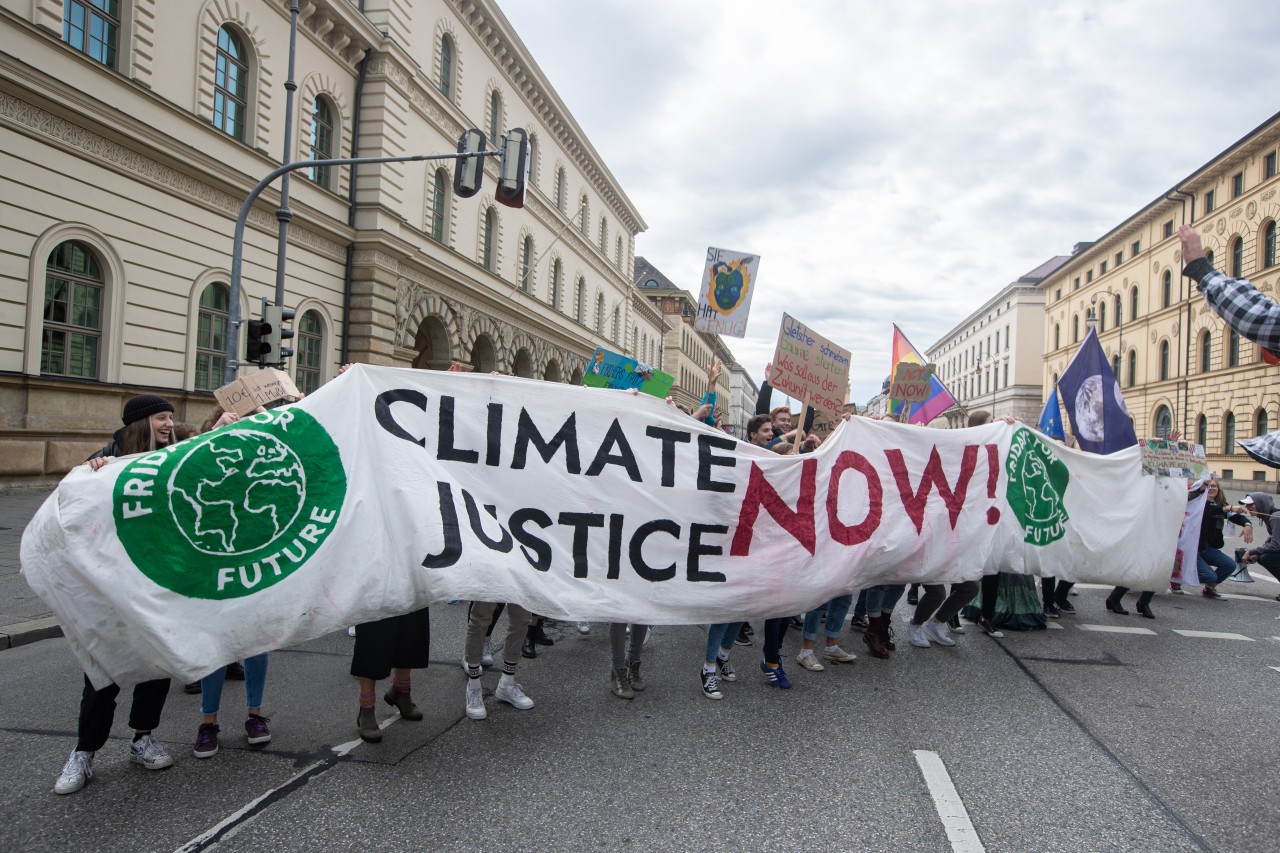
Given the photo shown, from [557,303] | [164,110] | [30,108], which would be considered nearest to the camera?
[30,108]

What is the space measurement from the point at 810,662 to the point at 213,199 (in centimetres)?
1717

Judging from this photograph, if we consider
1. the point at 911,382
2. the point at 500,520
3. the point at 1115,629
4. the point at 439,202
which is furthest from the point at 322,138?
the point at 1115,629

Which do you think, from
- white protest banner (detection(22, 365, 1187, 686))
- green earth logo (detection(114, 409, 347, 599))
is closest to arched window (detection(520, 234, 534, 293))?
white protest banner (detection(22, 365, 1187, 686))

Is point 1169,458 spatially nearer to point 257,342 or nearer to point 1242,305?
point 1242,305

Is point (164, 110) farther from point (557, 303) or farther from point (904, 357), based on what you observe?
point (557, 303)

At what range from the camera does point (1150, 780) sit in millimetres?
3932

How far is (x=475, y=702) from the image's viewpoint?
469cm

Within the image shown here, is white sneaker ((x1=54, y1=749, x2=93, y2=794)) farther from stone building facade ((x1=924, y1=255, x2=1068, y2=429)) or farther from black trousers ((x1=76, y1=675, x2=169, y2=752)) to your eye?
stone building facade ((x1=924, y1=255, x2=1068, y2=429))

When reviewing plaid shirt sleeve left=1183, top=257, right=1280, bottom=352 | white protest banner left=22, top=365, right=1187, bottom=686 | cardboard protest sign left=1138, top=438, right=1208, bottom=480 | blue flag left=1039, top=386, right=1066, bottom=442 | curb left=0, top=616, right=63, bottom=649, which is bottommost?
curb left=0, top=616, right=63, bottom=649

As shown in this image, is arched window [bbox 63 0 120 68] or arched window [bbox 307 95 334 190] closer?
arched window [bbox 63 0 120 68]

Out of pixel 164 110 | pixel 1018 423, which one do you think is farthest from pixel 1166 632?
pixel 164 110

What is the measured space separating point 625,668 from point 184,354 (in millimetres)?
15399

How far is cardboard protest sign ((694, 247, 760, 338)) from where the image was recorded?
10.3 meters

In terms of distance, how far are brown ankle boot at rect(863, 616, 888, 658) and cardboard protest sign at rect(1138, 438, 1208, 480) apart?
311 centimetres
